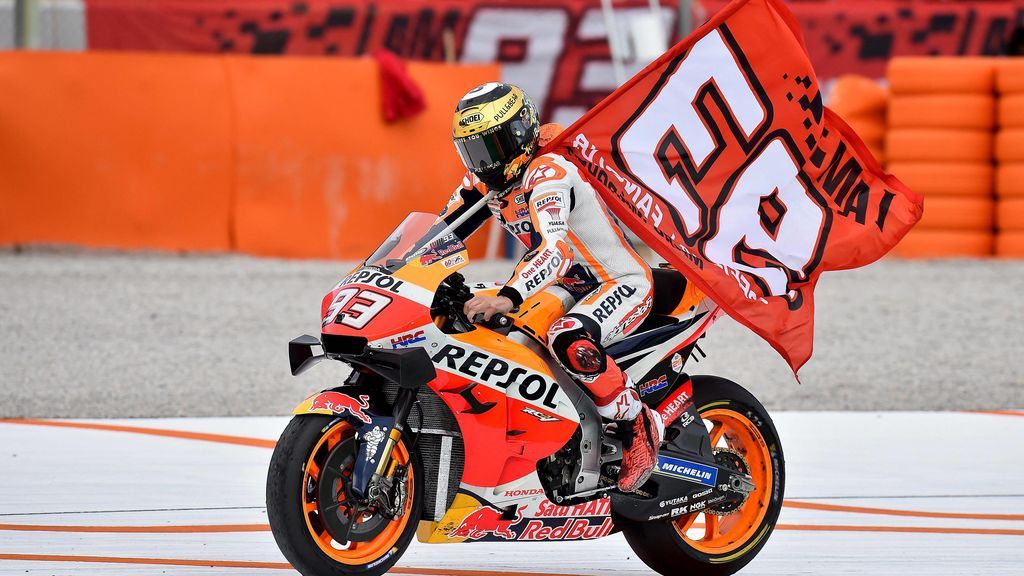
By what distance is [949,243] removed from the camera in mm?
15281

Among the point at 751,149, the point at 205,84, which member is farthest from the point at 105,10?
the point at 751,149

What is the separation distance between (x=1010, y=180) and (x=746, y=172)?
378 inches

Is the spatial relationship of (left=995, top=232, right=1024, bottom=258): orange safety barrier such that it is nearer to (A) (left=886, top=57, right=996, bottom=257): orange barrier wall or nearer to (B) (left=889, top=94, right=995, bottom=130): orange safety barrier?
(A) (left=886, top=57, right=996, bottom=257): orange barrier wall

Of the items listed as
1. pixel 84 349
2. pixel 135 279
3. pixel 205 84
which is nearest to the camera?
pixel 84 349

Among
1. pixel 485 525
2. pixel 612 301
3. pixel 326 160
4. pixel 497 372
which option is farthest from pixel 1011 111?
pixel 485 525

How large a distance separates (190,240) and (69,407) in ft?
18.9

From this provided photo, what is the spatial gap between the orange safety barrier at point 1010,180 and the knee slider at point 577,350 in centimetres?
1065

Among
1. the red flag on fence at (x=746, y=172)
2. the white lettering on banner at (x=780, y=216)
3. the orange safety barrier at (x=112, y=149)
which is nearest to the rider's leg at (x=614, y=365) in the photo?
the red flag on fence at (x=746, y=172)

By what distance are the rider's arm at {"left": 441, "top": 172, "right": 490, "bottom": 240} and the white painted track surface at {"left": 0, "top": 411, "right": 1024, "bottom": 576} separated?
1.23 metres

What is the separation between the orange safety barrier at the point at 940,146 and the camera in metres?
15.0

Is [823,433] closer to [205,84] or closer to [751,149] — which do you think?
[751,149]

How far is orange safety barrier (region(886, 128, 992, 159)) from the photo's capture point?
1495 cm

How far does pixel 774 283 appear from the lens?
5934mm

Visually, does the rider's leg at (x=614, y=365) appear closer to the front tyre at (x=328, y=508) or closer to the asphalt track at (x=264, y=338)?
the front tyre at (x=328, y=508)
